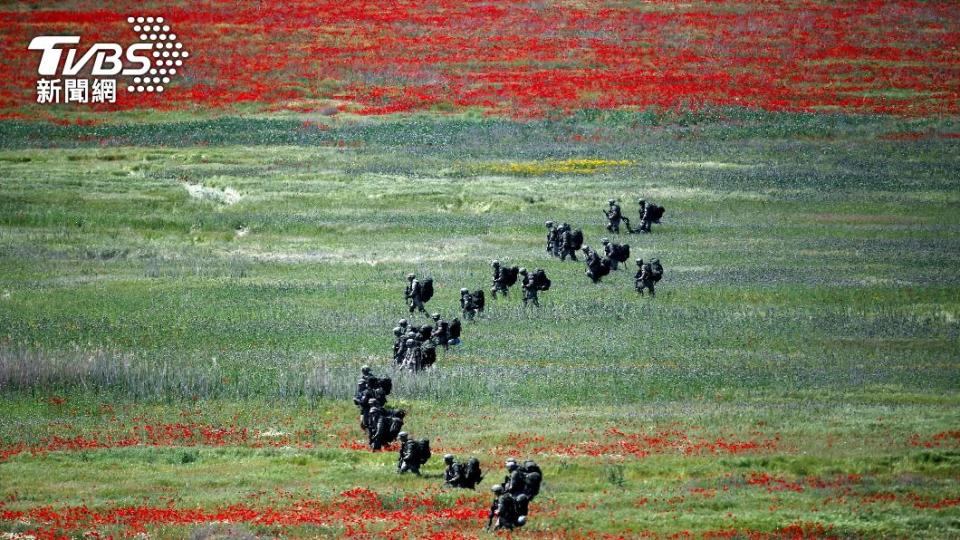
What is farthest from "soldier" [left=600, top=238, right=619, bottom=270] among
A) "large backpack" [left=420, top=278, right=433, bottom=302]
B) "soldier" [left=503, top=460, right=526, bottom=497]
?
"soldier" [left=503, top=460, right=526, bottom=497]

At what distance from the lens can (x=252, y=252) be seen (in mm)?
59219

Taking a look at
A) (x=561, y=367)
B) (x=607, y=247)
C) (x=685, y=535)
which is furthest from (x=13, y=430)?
(x=607, y=247)

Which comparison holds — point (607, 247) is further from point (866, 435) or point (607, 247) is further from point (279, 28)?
point (279, 28)

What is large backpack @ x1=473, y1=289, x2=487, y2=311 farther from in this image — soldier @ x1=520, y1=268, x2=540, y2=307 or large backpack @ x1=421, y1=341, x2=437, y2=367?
large backpack @ x1=421, y1=341, x2=437, y2=367

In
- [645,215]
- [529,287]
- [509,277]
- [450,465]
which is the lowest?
[450,465]

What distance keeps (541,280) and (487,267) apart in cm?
833

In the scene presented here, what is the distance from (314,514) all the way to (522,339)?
16.8 m

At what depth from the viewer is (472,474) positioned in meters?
27.9

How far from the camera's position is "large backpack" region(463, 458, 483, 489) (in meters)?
27.8

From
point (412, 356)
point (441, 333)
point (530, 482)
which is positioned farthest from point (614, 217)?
point (530, 482)

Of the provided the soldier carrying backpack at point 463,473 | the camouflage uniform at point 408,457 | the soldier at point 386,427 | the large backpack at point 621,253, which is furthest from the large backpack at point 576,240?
the soldier carrying backpack at point 463,473

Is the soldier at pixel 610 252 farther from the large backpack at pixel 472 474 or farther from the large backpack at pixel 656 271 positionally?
the large backpack at pixel 472 474

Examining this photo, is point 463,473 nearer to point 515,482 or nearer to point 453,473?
point 453,473

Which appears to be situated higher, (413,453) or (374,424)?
(374,424)
